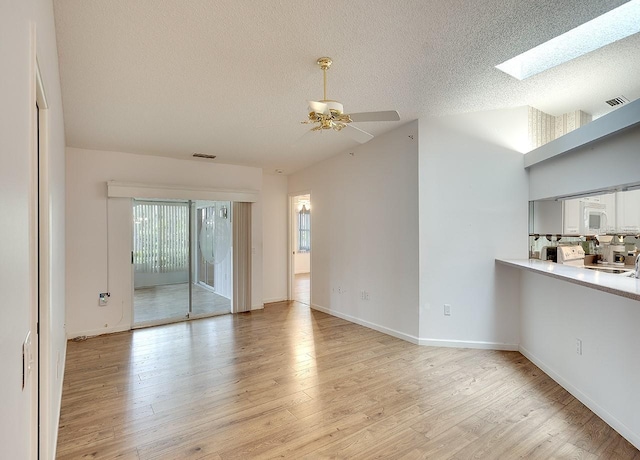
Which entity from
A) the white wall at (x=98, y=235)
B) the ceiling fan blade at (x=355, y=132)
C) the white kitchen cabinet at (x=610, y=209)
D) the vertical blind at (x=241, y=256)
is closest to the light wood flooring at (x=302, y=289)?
the vertical blind at (x=241, y=256)

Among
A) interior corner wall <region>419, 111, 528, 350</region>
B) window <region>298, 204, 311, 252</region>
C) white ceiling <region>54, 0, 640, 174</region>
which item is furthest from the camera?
window <region>298, 204, 311, 252</region>

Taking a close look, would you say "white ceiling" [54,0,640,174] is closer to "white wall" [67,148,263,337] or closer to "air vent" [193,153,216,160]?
"white wall" [67,148,263,337]

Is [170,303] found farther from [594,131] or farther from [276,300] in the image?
[594,131]

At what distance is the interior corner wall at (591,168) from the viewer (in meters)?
2.58

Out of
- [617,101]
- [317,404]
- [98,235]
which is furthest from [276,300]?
[617,101]

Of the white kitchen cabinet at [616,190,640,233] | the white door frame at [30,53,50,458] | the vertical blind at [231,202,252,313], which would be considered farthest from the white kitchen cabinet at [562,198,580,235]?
the vertical blind at [231,202,252,313]

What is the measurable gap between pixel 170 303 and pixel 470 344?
4732mm

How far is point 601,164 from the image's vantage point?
284 centimetres

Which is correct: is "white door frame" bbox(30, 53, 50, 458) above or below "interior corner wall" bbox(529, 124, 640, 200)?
below

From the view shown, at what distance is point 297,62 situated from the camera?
2527mm

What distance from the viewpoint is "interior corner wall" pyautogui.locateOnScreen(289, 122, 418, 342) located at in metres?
4.19

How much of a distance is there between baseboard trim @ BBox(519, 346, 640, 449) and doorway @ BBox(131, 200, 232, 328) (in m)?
4.63

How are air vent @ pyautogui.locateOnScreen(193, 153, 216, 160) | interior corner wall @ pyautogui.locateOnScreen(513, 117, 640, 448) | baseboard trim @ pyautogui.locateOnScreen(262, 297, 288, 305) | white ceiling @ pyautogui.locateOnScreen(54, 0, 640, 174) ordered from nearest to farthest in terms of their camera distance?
white ceiling @ pyautogui.locateOnScreen(54, 0, 640, 174) → interior corner wall @ pyautogui.locateOnScreen(513, 117, 640, 448) → air vent @ pyautogui.locateOnScreen(193, 153, 216, 160) → baseboard trim @ pyautogui.locateOnScreen(262, 297, 288, 305)

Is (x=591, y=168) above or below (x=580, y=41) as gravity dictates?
below
